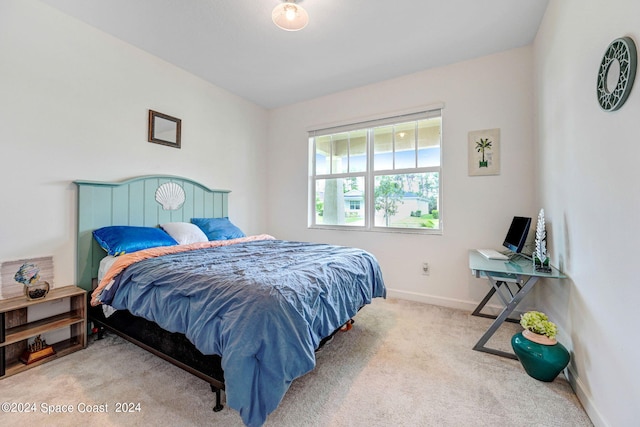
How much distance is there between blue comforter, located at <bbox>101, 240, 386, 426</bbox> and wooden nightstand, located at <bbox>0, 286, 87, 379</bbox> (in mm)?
367

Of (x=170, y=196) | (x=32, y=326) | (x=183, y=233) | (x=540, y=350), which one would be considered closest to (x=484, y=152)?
(x=540, y=350)

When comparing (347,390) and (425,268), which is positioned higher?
(425,268)

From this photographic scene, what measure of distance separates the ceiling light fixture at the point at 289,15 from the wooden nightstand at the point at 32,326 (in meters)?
2.61

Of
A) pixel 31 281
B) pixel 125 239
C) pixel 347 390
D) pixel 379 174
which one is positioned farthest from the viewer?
pixel 379 174

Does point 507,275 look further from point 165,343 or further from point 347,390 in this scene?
point 165,343

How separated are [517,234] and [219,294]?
8.58 ft

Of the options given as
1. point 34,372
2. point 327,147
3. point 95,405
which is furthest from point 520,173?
point 34,372

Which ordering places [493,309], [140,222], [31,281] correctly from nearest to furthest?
[31,281] → [140,222] → [493,309]

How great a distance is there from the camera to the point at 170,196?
121 inches

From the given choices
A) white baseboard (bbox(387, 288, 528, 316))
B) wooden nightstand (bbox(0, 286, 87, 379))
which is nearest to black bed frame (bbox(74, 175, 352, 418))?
wooden nightstand (bbox(0, 286, 87, 379))

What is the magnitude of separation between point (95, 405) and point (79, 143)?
6.85ft

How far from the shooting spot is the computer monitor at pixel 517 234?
2.40m

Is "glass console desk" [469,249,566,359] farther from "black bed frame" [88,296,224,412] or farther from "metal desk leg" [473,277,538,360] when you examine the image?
"black bed frame" [88,296,224,412]

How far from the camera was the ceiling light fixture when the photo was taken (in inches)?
78.5
